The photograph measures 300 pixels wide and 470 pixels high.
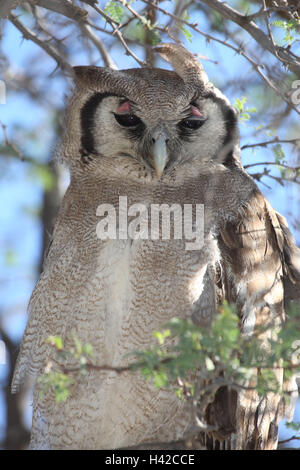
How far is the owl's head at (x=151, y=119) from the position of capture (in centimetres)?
313

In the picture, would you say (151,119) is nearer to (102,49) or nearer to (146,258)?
(146,258)

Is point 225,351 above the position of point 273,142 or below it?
below

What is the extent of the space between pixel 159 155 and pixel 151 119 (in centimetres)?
25

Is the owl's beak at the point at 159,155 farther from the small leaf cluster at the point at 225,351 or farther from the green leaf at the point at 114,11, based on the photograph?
the small leaf cluster at the point at 225,351

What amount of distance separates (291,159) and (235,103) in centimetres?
42

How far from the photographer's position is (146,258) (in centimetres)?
297

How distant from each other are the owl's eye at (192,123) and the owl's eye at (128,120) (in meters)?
0.22

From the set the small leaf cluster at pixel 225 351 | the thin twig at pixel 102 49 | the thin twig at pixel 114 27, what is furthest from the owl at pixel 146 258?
the small leaf cluster at pixel 225 351

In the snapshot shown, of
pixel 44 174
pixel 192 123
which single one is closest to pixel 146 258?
pixel 192 123

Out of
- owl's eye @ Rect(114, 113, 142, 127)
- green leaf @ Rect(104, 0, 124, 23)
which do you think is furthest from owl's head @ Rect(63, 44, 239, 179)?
green leaf @ Rect(104, 0, 124, 23)

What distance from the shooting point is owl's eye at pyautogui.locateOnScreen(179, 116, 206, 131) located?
10.5 feet

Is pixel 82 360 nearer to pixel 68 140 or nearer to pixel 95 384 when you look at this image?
pixel 95 384

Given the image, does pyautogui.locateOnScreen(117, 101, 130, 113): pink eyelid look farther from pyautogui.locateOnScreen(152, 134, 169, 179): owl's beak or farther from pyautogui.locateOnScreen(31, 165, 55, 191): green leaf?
pyautogui.locateOnScreen(31, 165, 55, 191): green leaf
